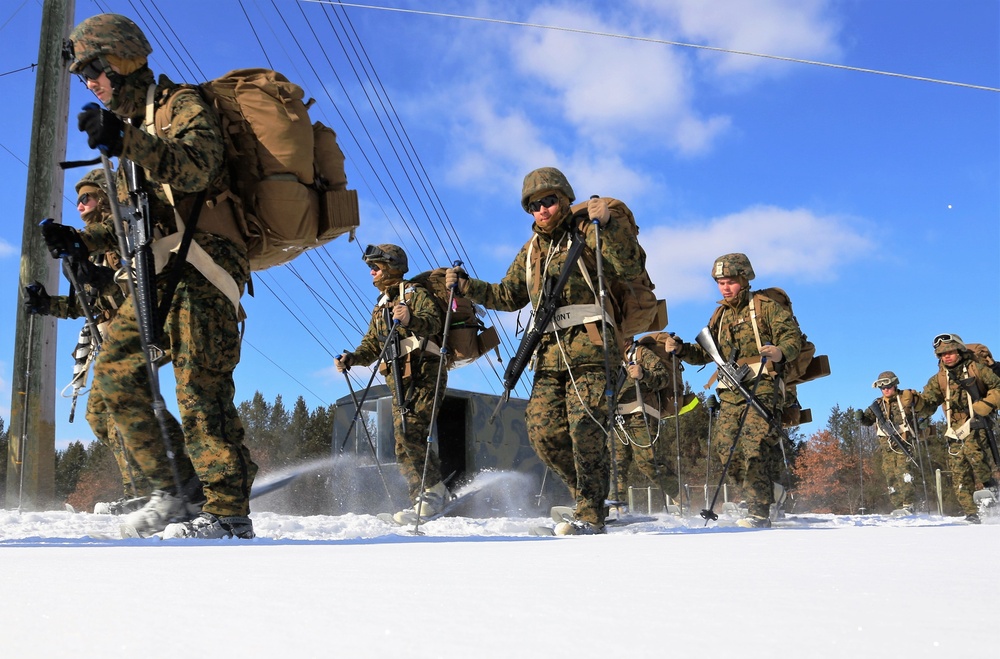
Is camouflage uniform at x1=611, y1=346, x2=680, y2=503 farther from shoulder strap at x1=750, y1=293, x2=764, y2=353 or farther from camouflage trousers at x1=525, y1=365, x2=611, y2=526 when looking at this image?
camouflage trousers at x1=525, y1=365, x2=611, y2=526

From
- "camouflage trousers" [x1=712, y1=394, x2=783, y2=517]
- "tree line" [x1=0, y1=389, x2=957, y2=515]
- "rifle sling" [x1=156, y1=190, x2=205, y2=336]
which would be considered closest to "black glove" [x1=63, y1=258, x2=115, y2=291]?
"rifle sling" [x1=156, y1=190, x2=205, y2=336]

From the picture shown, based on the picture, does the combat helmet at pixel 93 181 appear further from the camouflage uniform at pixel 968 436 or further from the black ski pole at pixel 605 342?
the camouflage uniform at pixel 968 436

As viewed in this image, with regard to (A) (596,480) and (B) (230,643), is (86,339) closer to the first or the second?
(A) (596,480)

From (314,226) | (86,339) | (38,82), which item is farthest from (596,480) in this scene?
(38,82)

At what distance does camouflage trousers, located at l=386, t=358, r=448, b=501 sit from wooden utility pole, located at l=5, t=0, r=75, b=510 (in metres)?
5.42

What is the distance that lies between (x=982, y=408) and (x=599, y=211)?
8.08m

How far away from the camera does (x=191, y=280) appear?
4051 mm

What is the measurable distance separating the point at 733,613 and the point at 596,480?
4248 millimetres

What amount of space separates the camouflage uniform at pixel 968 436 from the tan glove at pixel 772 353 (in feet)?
17.8

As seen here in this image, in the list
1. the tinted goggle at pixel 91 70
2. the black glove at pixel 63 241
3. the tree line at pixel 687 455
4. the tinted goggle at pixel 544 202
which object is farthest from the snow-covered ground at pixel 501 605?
the tree line at pixel 687 455

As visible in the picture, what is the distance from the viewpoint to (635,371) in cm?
1076

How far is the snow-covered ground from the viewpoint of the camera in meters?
1.12

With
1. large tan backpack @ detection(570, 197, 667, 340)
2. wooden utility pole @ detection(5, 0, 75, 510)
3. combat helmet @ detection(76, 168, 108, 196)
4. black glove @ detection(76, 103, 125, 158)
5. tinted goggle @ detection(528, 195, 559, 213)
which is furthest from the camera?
wooden utility pole @ detection(5, 0, 75, 510)

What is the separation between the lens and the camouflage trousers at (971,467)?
11.5 metres
